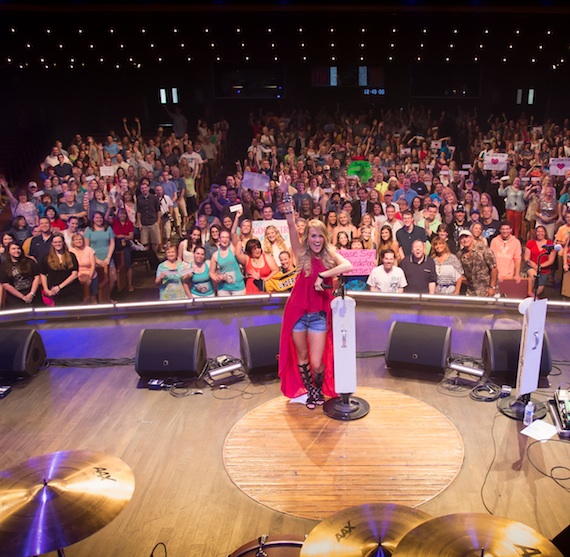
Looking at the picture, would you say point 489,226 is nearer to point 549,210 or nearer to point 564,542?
point 549,210

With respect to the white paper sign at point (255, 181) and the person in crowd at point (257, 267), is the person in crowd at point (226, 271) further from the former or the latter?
the white paper sign at point (255, 181)

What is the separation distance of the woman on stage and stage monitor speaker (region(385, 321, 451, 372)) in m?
0.80

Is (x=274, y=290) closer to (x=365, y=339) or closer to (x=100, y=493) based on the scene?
(x=365, y=339)

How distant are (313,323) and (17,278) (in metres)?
4.26

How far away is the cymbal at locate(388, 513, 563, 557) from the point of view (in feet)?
7.25

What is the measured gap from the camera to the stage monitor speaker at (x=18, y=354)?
17.5 feet

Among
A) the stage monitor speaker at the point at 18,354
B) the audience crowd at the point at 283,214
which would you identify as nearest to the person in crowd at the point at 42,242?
the audience crowd at the point at 283,214

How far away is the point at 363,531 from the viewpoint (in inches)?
97.3

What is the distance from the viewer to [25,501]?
2.55 m

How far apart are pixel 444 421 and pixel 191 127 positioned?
12.6 m

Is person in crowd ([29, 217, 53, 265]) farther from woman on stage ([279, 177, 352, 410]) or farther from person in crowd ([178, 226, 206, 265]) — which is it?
woman on stage ([279, 177, 352, 410])

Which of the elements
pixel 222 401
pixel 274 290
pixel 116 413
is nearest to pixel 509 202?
pixel 274 290

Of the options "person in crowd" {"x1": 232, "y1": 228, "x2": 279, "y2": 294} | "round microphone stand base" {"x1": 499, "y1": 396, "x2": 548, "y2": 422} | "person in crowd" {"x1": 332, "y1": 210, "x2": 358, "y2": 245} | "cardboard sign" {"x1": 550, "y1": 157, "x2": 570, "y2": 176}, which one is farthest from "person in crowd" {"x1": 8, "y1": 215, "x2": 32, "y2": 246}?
"cardboard sign" {"x1": 550, "y1": 157, "x2": 570, "y2": 176}

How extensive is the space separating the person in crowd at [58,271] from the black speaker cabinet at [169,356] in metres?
2.54
